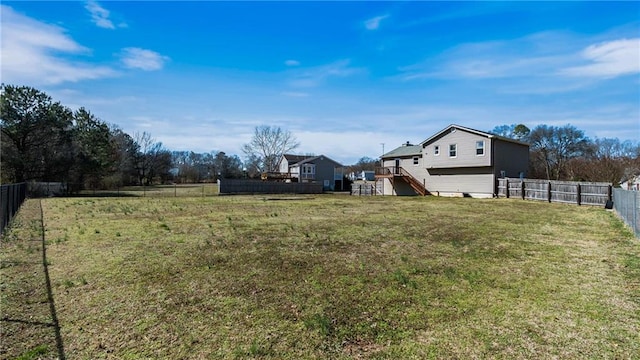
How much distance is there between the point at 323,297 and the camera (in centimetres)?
428

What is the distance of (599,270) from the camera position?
5.44 m

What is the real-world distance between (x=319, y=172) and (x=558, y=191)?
2801 cm

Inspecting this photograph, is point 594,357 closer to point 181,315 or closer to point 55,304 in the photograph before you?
point 181,315

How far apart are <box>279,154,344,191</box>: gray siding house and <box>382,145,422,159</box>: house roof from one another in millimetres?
11560

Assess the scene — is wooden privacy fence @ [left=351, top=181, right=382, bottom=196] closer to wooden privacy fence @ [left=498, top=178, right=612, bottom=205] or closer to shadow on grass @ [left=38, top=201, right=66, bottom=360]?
wooden privacy fence @ [left=498, top=178, right=612, bottom=205]

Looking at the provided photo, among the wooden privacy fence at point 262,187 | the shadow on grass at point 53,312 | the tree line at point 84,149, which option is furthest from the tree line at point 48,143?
the shadow on grass at point 53,312

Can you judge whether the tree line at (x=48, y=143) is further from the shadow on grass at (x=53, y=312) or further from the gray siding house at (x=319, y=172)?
the shadow on grass at (x=53, y=312)

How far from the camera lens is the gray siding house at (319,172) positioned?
42156mm

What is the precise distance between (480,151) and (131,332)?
80.3ft

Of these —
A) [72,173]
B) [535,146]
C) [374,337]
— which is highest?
[535,146]

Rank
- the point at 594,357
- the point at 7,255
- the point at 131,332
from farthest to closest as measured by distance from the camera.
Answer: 1. the point at 7,255
2. the point at 131,332
3. the point at 594,357

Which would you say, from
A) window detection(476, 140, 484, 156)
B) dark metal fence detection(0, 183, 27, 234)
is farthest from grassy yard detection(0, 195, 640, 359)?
window detection(476, 140, 484, 156)

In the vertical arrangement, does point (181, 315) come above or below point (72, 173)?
below

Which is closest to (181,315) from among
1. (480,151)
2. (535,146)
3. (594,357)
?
(594,357)
